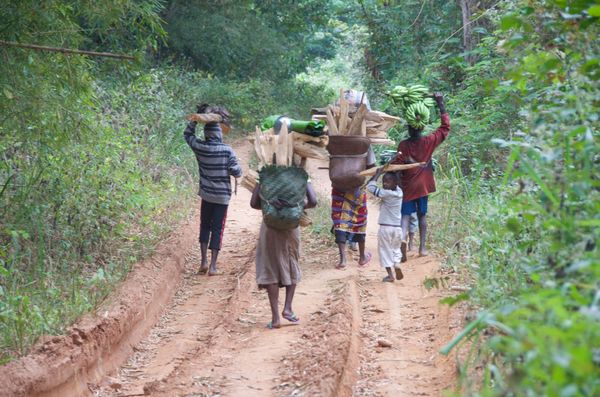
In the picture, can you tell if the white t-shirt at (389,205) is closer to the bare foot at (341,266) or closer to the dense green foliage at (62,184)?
the bare foot at (341,266)

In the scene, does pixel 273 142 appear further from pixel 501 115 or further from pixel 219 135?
pixel 501 115

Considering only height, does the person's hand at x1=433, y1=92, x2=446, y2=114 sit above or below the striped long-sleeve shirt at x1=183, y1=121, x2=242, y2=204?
above

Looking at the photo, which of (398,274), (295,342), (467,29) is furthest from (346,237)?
(467,29)

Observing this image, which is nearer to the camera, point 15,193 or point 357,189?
point 15,193

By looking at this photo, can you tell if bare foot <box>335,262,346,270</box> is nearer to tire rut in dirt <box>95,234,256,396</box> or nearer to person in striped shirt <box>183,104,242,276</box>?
tire rut in dirt <box>95,234,256,396</box>

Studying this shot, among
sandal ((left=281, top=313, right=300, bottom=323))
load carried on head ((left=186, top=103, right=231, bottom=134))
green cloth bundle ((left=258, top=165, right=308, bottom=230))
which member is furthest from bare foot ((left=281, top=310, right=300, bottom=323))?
load carried on head ((left=186, top=103, right=231, bottom=134))

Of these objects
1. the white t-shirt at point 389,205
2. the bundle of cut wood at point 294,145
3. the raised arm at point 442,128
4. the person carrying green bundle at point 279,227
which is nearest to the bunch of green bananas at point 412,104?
the raised arm at point 442,128

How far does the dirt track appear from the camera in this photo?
21.6 feet

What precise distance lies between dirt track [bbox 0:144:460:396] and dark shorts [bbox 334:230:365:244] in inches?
15.9

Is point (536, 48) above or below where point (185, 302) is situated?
above

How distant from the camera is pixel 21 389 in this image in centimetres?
575

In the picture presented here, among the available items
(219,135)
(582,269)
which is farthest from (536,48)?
(219,135)

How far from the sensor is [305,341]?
7.69m

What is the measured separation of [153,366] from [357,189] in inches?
156
